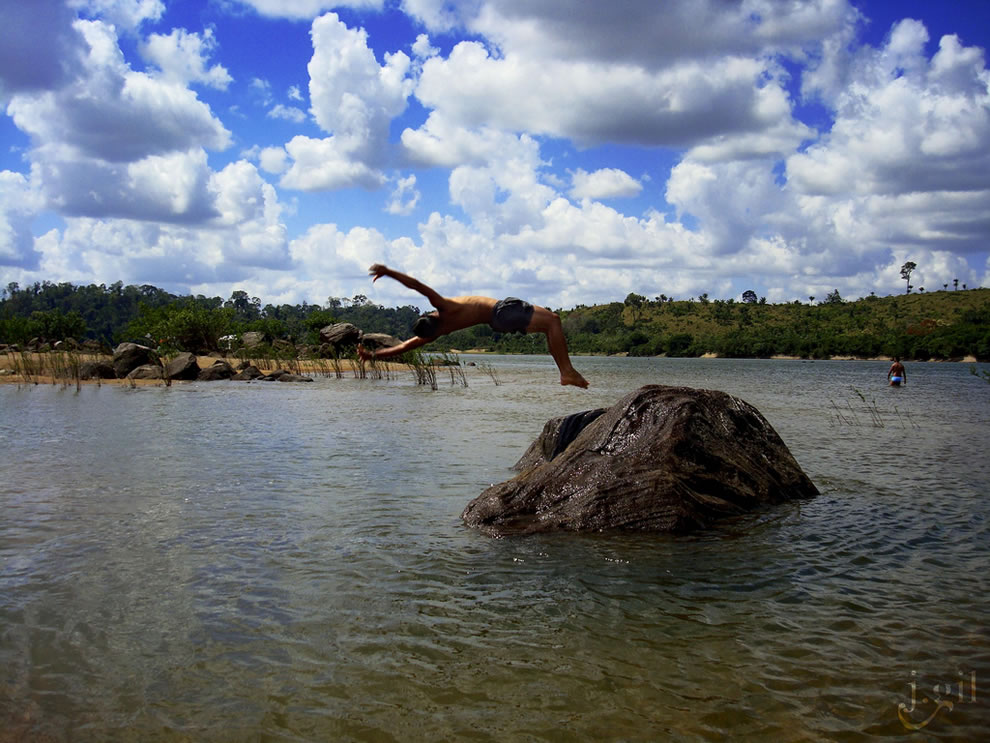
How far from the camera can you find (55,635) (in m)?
5.21

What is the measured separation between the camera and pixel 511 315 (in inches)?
336

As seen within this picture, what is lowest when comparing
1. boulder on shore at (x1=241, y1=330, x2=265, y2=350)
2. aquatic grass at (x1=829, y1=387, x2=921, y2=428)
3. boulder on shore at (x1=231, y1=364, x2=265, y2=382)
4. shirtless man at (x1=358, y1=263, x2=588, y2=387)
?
aquatic grass at (x1=829, y1=387, x2=921, y2=428)

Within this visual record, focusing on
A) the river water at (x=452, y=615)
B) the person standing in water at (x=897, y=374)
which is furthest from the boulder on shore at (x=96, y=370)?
the person standing in water at (x=897, y=374)

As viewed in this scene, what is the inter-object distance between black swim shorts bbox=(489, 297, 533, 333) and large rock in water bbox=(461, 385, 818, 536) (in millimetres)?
2161

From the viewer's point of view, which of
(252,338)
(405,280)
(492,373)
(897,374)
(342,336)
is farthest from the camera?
(252,338)

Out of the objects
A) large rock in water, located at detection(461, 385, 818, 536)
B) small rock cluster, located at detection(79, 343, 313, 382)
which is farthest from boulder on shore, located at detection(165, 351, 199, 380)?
large rock in water, located at detection(461, 385, 818, 536)

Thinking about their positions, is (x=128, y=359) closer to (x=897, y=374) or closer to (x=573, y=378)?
(x=573, y=378)

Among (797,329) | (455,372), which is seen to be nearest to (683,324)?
(797,329)

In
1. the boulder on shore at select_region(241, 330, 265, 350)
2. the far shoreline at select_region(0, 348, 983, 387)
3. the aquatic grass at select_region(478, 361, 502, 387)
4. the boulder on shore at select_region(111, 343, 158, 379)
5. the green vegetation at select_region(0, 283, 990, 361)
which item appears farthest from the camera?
the green vegetation at select_region(0, 283, 990, 361)

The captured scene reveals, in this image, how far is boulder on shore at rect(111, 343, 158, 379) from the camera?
137 ft

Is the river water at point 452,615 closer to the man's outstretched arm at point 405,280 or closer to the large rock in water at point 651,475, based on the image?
the large rock in water at point 651,475

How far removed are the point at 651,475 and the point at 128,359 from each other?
41.8m

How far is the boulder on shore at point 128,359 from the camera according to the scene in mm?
41875

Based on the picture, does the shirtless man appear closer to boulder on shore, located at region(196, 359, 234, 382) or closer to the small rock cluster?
the small rock cluster
